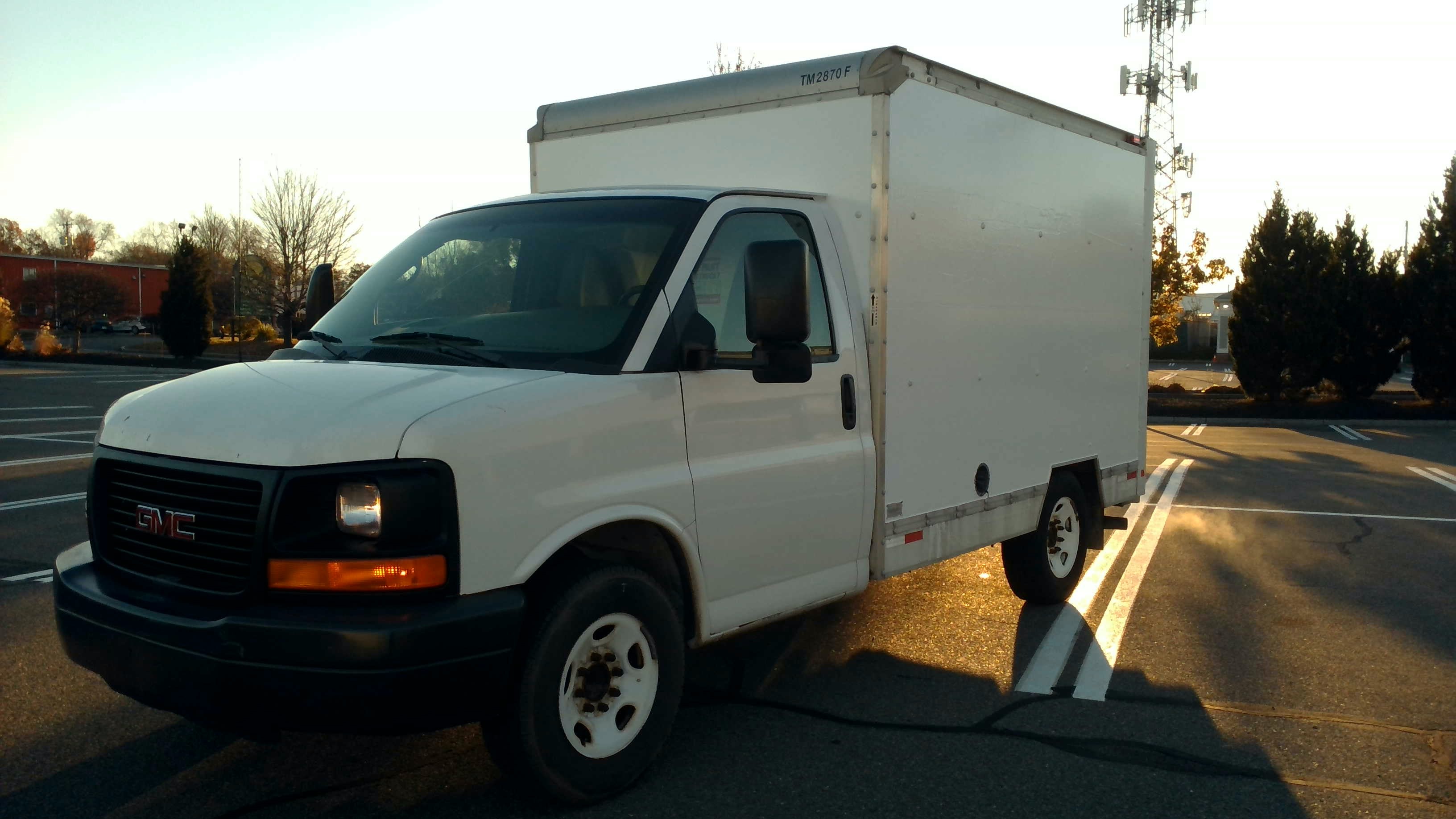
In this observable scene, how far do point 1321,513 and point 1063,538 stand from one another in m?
5.59

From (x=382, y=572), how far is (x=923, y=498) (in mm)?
2891

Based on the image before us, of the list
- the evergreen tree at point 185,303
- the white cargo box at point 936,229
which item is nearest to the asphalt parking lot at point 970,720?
the white cargo box at point 936,229

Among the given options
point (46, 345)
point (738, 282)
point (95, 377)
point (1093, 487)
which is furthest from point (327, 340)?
point (46, 345)

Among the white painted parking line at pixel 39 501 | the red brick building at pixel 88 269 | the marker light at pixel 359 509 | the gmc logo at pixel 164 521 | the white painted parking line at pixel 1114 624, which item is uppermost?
the red brick building at pixel 88 269

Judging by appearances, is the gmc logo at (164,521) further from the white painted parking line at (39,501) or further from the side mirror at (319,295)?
the white painted parking line at (39,501)

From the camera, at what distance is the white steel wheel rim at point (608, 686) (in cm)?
392

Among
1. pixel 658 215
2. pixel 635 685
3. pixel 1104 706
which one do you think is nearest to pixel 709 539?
pixel 635 685

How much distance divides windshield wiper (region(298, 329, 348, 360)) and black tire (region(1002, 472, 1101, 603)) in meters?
3.85

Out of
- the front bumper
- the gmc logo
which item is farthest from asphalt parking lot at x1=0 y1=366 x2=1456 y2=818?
the gmc logo

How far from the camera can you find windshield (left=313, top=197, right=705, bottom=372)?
14.1 ft

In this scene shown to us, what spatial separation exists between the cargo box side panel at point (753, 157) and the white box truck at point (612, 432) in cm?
2

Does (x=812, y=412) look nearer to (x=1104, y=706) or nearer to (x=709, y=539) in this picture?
(x=709, y=539)

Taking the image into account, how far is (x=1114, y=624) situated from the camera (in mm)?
6871

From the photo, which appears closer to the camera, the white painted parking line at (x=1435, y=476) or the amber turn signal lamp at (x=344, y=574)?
the amber turn signal lamp at (x=344, y=574)
